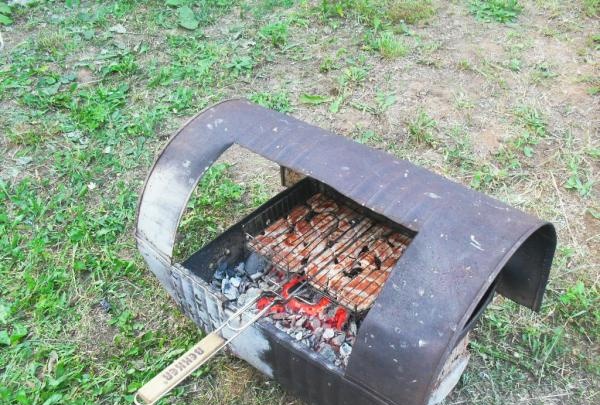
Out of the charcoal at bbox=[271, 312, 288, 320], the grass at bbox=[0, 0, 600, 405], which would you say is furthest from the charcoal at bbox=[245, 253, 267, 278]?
the grass at bbox=[0, 0, 600, 405]

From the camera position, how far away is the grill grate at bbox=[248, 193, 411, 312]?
2.71 metres

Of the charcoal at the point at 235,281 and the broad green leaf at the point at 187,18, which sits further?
the broad green leaf at the point at 187,18

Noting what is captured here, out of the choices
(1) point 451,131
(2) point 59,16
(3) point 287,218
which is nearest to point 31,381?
(3) point 287,218

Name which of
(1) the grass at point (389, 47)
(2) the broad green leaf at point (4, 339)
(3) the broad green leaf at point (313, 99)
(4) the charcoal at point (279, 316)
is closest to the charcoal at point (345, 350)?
(4) the charcoal at point (279, 316)

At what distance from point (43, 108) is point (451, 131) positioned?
380 centimetres

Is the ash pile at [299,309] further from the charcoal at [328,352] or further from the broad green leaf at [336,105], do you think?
the broad green leaf at [336,105]

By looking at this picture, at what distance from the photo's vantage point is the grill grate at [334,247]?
Result: 2.71 metres

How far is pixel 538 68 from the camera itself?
5.45 metres

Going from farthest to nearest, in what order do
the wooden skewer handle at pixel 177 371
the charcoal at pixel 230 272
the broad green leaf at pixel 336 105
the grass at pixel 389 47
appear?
the grass at pixel 389 47
the broad green leaf at pixel 336 105
the charcoal at pixel 230 272
the wooden skewer handle at pixel 177 371

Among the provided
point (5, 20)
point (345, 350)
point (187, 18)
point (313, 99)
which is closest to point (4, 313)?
point (345, 350)

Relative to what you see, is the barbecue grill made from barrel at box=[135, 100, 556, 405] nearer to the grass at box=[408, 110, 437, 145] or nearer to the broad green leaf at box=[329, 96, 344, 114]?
the grass at box=[408, 110, 437, 145]

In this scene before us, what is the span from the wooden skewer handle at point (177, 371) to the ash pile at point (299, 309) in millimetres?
233

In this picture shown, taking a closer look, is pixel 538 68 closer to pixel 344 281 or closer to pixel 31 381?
pixel 344 281

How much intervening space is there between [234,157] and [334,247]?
1936 millimetres
